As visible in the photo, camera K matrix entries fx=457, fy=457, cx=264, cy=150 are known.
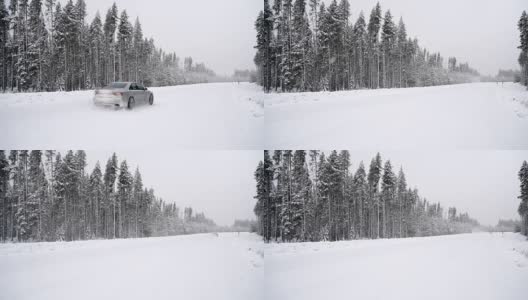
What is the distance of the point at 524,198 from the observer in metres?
6.33

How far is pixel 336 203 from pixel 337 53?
2.22 metres

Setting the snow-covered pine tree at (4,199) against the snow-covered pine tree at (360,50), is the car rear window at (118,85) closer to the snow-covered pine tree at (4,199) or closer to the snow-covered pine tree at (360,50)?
the snow-covered pine tree at (4,199)

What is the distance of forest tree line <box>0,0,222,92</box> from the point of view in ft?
20.8

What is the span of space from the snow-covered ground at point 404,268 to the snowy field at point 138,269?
0.44 m

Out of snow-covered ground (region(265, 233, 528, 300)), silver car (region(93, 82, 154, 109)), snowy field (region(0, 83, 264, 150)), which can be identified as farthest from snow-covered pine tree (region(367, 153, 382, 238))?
silver car (region(93, 82, 154, 109))

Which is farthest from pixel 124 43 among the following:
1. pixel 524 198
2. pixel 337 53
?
pixel 524 198

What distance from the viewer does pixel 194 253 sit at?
679 centimetres

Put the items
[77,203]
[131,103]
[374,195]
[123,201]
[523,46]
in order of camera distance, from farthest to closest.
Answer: [374,195] < [123,201] < [77,203] < [523,46] < [131,103]

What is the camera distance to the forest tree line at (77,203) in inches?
245

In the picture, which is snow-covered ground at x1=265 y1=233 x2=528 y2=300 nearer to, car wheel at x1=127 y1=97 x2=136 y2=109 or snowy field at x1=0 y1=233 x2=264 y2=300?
snowy field at x1=0 y1=233 x2=264 y2=300

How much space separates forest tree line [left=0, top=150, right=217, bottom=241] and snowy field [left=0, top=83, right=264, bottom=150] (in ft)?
0.79

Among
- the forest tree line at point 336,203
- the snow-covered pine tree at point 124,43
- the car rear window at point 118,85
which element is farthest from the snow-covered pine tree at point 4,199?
the forest tree line at point 336,203

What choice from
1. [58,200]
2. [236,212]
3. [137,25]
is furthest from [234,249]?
[137,25]

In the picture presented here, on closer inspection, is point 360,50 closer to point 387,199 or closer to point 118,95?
point 387,199
